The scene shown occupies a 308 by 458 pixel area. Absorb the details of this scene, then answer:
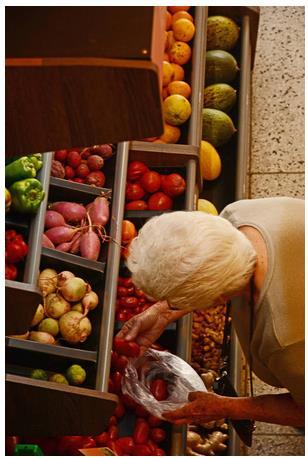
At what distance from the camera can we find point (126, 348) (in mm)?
3113

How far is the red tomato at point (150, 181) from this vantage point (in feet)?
12.7

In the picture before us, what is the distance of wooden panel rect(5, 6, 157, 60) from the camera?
1.53m

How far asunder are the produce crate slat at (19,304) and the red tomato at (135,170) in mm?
1868

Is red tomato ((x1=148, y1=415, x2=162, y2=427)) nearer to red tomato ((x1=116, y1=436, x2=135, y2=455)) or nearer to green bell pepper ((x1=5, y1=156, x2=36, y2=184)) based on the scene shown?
red tomato ((x1=116, y1=436, x2=135, y2=455))

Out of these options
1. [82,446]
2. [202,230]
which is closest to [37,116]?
[202,230]

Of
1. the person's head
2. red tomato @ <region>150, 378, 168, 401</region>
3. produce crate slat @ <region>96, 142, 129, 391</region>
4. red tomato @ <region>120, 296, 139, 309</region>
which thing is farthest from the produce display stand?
the person's head

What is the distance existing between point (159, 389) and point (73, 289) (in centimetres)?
51

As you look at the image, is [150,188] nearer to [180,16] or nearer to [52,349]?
[180,16]

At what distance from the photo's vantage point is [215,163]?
4.38m

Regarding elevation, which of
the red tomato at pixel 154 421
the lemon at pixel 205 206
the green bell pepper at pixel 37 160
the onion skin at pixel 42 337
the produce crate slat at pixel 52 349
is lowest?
the red tomato at pixel 154 421

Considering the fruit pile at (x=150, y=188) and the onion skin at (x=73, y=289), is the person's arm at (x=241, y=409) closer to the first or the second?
the onion skin at (x=73, y=289)

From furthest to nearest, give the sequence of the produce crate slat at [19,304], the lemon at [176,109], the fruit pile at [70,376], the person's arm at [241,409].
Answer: the lemon at [176,109], the fruit pile at [70,376], the person's arm at [241,409], the produce crate slat at [19,304]

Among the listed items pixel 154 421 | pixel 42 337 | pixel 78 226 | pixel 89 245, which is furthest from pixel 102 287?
pixel 154 421

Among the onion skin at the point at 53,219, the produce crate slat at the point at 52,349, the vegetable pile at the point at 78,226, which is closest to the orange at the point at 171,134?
the vegetable pile at the point at 78,226
